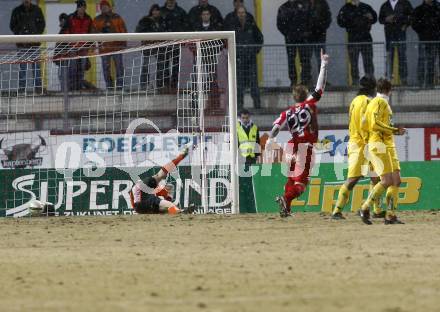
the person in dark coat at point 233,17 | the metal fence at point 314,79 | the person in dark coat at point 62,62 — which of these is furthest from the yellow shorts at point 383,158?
the person in dark coat at point 233,17

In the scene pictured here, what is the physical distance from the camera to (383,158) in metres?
14.4

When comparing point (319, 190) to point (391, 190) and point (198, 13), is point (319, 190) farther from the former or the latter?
point (198, 13)

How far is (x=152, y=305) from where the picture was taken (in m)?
8.03

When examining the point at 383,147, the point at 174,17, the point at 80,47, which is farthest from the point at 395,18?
the point at 383,147

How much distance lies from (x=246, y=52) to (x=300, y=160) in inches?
240

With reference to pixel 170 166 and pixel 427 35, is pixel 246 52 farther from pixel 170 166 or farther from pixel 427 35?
pixel 170 166

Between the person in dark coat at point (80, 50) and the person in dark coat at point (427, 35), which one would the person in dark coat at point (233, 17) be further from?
the person in dark coat at point (427, 35)

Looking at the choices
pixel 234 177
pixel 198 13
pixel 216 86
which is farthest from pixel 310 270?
pixel 198 13

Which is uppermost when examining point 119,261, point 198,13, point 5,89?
point 198,13

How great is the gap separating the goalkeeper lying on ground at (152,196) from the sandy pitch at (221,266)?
1.69 meters

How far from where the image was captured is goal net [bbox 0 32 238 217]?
17641 mm

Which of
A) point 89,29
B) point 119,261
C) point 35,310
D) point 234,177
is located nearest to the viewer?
point 35,310

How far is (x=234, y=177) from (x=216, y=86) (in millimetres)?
1905

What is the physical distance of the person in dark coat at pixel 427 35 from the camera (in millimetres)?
22484
